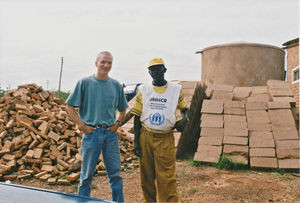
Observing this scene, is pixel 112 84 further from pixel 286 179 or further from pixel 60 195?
pixel 286 179

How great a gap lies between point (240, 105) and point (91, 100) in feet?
18.1

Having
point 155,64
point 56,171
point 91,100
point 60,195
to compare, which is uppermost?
point 155,64

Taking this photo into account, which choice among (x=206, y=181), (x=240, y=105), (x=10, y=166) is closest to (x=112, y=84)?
(x=206, y=181)

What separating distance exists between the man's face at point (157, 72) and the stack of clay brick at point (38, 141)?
11.0 ft

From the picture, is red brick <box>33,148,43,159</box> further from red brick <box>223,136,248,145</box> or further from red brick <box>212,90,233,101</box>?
red brick <box>212,90,233,101</box>

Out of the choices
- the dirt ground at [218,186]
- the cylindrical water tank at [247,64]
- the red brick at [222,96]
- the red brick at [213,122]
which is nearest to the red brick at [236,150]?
the dirt ground at [218,186]

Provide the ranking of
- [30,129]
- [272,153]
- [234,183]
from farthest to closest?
[30,129] → [272,153] → [234,183]

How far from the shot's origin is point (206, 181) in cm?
542

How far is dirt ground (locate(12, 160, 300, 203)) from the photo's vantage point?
460cm

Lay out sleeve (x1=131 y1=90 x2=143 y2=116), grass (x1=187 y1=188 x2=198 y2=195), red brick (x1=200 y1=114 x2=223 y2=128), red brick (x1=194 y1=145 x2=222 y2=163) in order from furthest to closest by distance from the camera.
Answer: red brick (x1=200 y1=114 x2=223 y2=128) < red brick (x1=194 y1=145 x2=222 y2=163) < grass (x1=187 y1=188 x2=198 y2=195) < sleeve (x1=131 y1=90 x2=143 y2=116)

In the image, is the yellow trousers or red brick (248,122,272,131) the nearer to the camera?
the yellow trousers

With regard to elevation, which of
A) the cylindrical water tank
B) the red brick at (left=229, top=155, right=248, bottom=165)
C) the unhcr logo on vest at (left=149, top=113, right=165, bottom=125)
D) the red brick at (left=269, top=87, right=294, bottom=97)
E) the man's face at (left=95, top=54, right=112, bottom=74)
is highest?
the cylindrical water tank

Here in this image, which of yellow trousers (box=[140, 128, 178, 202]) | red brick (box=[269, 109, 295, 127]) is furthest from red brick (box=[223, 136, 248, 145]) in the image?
yellow trousers (box=[140, 128, 178, 202])

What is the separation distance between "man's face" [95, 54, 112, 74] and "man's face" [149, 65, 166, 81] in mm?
498
